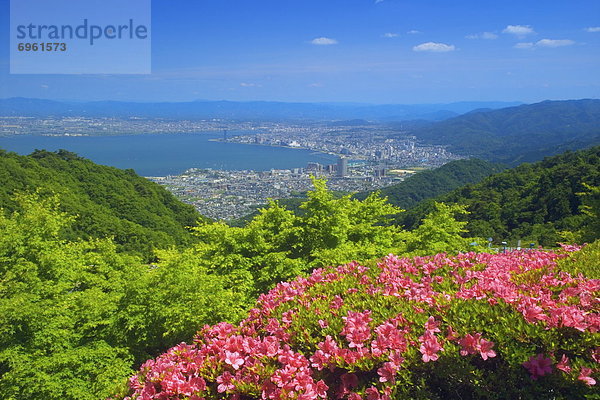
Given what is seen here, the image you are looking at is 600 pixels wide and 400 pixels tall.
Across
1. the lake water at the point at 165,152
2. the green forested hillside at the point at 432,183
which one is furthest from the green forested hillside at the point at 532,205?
the lake water at the point at 165,152

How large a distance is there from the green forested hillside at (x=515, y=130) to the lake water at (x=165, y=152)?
54.8 m

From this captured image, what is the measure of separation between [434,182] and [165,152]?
277 ft

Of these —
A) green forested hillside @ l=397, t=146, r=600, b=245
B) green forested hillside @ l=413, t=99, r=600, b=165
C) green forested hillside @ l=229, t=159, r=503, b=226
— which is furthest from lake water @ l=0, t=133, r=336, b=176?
green forested hillside @ l=397, t=146, r=600, b=245

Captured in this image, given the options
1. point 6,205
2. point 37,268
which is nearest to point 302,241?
point 37,268

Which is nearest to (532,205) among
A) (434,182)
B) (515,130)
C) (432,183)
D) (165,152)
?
(432,183)

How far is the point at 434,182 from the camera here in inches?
2343

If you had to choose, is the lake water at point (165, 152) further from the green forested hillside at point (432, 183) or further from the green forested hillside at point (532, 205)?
the green forested hillside at point (532, 205)

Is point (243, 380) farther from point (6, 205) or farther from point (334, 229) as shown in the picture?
point (6, 205)

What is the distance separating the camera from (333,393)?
88.2 inches

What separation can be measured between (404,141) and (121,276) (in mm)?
156575

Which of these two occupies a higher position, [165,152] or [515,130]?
[515,130]

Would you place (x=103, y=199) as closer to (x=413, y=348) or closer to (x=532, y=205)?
(x=413, y=348)

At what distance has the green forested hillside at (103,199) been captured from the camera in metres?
21.8

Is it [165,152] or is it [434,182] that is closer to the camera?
[434,182]
